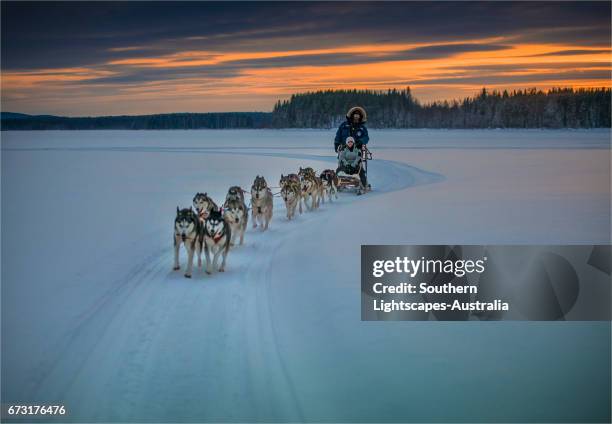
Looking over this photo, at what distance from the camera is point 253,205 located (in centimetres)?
866

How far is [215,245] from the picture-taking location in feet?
20.6

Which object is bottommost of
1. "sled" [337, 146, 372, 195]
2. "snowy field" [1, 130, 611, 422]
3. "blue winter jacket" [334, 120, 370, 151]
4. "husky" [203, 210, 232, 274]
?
"snowy field" [1, 130, 611, 422]

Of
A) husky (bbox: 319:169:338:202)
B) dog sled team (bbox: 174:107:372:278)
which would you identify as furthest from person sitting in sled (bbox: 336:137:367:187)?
husky (bbox: 319:169:338:202)

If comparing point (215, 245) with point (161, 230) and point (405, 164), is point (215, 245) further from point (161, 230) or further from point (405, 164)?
point (405, 164)

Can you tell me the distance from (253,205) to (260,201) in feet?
0.37

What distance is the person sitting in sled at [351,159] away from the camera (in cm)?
1376

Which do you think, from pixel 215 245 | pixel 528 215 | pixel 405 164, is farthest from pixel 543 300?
pixel 405 164

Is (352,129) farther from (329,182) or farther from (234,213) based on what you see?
(234,213)

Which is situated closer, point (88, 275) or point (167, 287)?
point (167, 287)

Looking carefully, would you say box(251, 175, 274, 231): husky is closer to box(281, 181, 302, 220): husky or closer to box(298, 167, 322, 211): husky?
box(281, 181, 302, 220): husky

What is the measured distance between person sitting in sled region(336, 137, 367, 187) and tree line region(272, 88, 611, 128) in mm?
64768

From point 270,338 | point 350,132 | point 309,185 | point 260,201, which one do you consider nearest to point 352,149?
point 350,132

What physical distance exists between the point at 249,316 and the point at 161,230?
14.3 feet

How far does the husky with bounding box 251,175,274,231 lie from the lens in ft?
28.1
